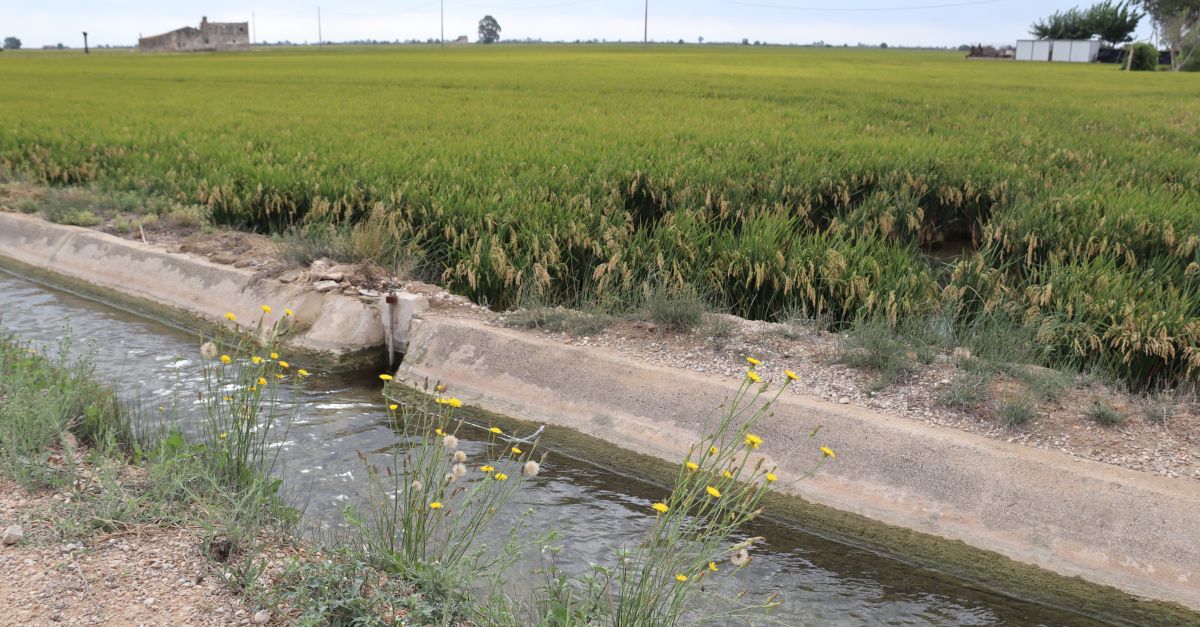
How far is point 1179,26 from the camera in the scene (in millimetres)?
62000

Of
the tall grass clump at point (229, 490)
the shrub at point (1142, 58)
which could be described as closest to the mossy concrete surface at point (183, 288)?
Result: the tall grass clump at point (229, 490)

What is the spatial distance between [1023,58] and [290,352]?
76.3m

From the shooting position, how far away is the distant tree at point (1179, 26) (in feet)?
194

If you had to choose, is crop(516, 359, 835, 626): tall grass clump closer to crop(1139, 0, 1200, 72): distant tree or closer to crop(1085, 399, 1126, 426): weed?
crop(1085, 399, 1126, 426): weed

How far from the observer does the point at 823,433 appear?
4.87m

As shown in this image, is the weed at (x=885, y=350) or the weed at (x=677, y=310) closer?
the weed at (x=885, y=350)

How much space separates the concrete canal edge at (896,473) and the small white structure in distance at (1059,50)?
73.4m

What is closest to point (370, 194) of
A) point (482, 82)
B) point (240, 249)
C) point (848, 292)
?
point (240, 249)

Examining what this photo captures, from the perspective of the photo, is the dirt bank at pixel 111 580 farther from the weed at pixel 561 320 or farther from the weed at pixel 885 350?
the weed at pixel 885 350

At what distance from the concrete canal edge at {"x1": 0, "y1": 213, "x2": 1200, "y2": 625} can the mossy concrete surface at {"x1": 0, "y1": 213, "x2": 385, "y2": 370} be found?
4cm

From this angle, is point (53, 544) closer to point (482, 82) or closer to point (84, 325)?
point (84, 325)

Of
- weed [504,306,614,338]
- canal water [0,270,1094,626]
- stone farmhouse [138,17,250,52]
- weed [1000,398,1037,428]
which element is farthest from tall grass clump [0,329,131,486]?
stone farmhouse [138,17,250,52]

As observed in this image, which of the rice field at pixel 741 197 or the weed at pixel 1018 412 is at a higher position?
the rice field at pixel 741 197

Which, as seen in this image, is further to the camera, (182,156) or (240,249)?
(182,156)
